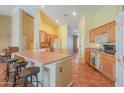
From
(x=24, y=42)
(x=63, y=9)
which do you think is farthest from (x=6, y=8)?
(x=63, y=9)

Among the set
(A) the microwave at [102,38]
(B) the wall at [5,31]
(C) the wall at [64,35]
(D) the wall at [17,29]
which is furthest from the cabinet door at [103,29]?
(B) the wall at [5,31]

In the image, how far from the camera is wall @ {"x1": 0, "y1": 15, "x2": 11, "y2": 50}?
952 centimetres

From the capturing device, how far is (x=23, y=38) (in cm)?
873

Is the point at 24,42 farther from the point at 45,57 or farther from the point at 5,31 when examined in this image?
the point at 45,57

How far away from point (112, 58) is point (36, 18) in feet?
16.7

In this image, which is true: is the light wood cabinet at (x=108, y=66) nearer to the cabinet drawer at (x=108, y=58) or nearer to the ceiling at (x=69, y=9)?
the cabinet drawer at (x=108, y=58)

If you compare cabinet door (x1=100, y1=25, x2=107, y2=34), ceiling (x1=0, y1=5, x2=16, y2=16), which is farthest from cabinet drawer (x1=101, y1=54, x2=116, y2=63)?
ceiling (x1=0, y1=5, x2=16, y2=16)

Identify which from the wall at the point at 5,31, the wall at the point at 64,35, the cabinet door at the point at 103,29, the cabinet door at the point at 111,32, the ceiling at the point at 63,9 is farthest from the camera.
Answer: the wall at the point at 64,35

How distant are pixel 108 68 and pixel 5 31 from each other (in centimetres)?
836

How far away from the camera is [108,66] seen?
3846mm

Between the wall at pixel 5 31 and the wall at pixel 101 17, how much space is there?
6.20 meters

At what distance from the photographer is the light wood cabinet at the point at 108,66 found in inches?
141

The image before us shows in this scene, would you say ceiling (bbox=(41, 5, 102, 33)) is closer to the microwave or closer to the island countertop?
the microwave
